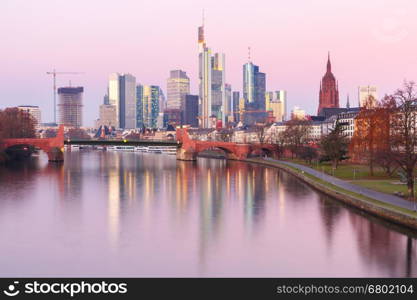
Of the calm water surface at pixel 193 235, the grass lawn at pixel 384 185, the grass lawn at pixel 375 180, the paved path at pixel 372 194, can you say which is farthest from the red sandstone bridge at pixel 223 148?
the grass lawn at pixel 384 185

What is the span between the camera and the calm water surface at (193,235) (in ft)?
102

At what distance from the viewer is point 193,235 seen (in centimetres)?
3956

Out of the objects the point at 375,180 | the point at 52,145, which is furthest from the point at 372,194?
the point at 52,145

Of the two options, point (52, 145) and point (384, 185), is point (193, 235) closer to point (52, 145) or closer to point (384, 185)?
point (384, 185)

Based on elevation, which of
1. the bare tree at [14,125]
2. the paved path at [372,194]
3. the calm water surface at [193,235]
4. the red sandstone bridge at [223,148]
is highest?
the bare tree at [14,125]

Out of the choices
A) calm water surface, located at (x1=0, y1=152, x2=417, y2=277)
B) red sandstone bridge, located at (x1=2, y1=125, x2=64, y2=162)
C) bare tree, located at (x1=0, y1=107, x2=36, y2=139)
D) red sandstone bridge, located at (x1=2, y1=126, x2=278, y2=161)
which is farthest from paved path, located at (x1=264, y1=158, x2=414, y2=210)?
bare tree, located at (x1=0, y1=107, x2=36, y2=139)

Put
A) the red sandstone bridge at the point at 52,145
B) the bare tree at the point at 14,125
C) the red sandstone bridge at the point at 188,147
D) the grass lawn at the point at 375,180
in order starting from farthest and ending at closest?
the red sandstone bridge at the point at 188,147 < the bare tree at the point at 14,125 < the red sandstone bridge at the point at 52,145 < the grass lawn at the point at 375,180

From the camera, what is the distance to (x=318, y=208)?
52.4m

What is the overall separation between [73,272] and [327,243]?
17.5 metres

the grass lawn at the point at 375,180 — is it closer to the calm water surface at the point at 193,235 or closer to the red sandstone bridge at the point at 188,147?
the calm water surface at the point at 193,235

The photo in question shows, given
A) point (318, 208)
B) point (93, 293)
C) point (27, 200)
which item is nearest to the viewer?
point (93, 293)

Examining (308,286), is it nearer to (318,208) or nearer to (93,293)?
(93,293)

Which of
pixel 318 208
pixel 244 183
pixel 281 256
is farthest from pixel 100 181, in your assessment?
pixel 281 256

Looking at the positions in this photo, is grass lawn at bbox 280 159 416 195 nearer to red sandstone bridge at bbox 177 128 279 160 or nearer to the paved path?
the paved path
